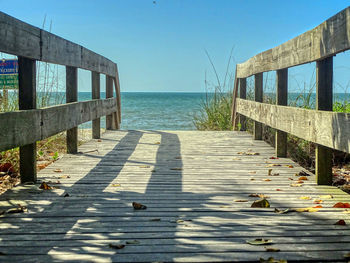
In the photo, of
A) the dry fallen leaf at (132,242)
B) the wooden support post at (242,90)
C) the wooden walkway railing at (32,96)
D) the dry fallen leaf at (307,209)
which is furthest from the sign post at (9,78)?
the wooden support post at (242,90)

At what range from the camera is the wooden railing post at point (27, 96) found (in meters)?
3.68

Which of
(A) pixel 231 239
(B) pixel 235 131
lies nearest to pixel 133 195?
(A) pixel 231 239

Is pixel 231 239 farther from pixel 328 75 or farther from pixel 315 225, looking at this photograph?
pixel 328 75

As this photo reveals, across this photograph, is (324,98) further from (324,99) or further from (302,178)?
(302,178)

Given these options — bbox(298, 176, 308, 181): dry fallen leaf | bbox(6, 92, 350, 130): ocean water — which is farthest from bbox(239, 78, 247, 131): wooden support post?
bbox(298, 176, 308, 181): dry fallen leaf

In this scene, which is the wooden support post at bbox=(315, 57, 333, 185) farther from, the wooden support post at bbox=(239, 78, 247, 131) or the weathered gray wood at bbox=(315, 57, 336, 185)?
the wooden support post at bbox=(239, 78, 247, 131)

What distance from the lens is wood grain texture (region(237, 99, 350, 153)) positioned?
9.96ft

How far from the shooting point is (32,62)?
3.71 m

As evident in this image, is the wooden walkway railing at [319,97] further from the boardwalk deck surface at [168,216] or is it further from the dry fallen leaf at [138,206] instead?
the dry fallen leaf at [138,206]

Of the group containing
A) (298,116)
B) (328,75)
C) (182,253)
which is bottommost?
(182,253)

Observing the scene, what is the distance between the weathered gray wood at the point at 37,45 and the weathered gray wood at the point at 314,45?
7.76ft

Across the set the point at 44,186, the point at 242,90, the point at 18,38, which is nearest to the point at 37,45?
the point at 18,38

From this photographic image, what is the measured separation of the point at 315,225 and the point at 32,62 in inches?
103

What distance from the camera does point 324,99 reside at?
12.1ft
